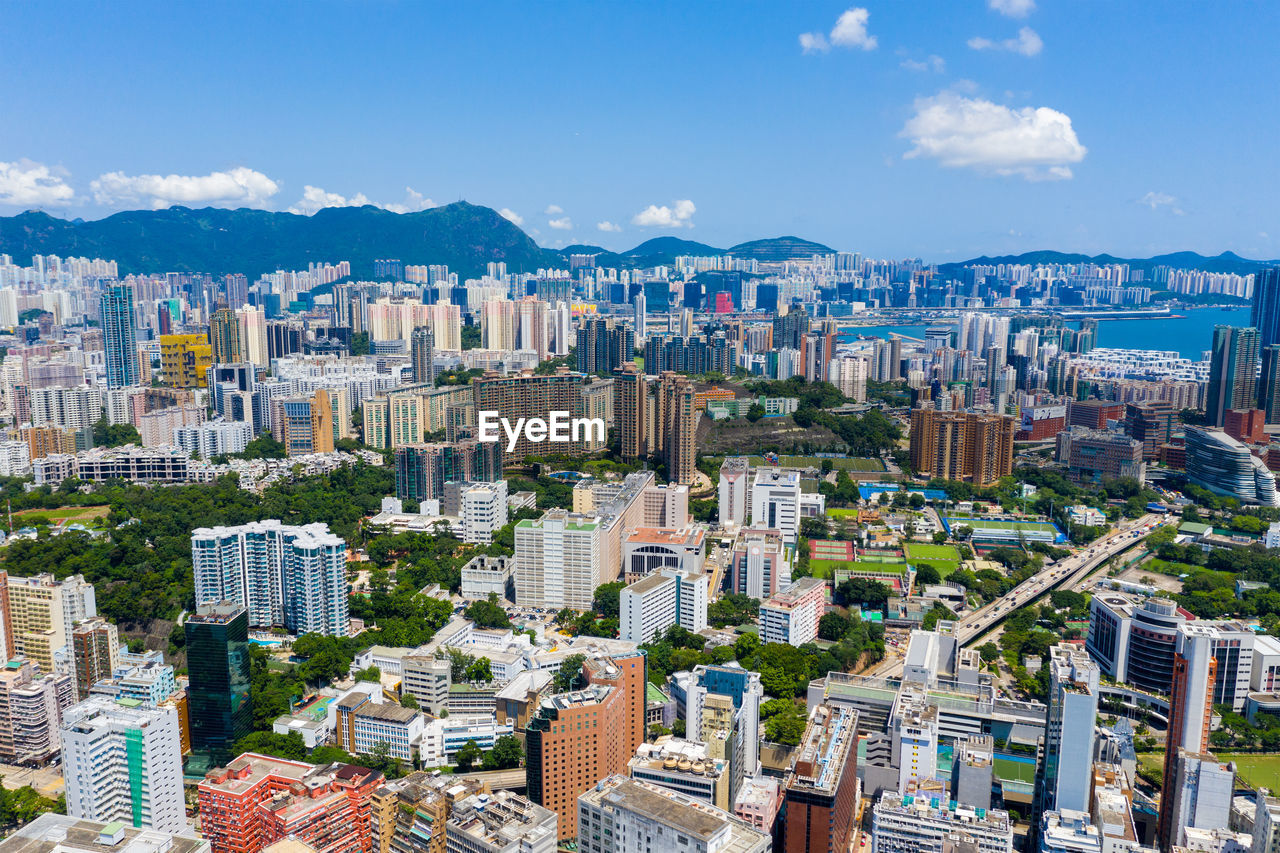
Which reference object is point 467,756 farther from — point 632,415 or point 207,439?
point 207,439

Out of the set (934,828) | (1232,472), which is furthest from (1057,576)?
(934,828)

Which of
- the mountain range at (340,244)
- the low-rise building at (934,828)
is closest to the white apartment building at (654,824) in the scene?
the low-rise building at (934,828)

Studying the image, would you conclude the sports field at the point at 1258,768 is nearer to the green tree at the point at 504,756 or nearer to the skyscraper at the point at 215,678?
the green tree at the point at 504,756

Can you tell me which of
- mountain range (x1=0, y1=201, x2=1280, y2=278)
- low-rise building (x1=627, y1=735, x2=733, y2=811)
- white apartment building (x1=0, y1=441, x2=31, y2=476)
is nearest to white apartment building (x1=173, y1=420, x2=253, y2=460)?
white apartment building (x1=0, y1=441, x2=31, y2=476)

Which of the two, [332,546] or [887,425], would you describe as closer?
[332,546]

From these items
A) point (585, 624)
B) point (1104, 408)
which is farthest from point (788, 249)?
point (585, 624)

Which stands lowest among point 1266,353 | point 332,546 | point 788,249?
point 332,546

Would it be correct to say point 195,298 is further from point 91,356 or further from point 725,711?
point 725,711

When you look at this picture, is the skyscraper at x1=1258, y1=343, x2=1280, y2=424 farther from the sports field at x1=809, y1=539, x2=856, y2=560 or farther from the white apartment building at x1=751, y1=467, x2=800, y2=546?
the white apartment building at x1=751, y1=467, x2=800, y2=546
